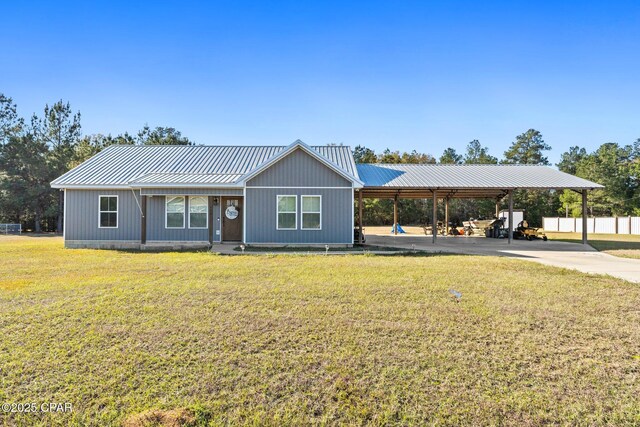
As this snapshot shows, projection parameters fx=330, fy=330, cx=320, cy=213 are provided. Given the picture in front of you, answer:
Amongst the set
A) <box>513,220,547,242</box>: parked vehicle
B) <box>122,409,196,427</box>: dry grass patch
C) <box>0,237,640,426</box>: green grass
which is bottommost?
<box>122,409,196,427</box>: dry grass patch

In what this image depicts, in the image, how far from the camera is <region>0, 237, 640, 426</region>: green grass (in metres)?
3.11

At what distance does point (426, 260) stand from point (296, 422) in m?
8.86

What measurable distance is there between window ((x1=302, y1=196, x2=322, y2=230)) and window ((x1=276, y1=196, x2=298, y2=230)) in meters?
0.39

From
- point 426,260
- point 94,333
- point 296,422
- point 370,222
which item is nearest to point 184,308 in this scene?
point 94,333

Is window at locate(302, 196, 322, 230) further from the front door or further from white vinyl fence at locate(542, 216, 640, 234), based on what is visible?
white vinyl fence at locate(542, 216, 640, 234)

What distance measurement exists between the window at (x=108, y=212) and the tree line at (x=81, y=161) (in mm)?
19001

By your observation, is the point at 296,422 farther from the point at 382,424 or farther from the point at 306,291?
the point at 306,291

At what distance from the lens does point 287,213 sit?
1451cm

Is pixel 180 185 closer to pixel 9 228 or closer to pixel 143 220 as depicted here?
pixel 143 220

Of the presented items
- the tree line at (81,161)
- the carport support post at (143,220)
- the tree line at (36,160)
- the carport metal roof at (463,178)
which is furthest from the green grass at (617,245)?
the tree line at (36,160)

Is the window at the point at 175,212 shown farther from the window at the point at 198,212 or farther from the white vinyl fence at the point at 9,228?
the white vinyl fence at the point at 9,228

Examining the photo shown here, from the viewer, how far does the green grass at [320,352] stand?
3.11 meters

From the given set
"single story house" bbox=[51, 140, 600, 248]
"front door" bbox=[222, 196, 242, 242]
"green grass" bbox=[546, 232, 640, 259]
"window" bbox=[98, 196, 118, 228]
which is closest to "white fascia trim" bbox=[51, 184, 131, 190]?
"single story house" bbox=[51, 140, 600, 248]

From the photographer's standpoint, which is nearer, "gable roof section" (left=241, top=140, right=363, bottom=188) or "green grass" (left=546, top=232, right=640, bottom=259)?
"green grass" (left=546, top=232, right=640, bottom=259)
